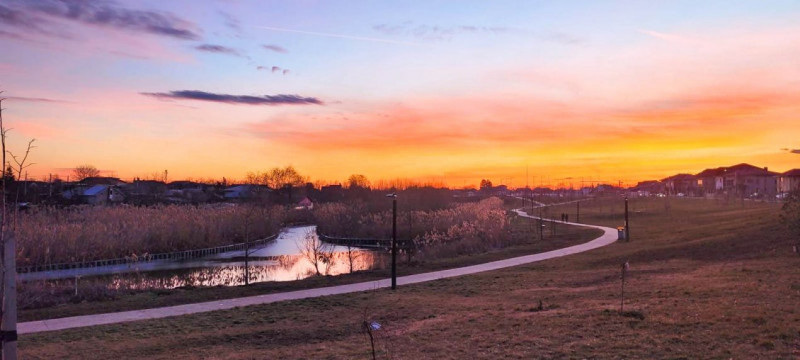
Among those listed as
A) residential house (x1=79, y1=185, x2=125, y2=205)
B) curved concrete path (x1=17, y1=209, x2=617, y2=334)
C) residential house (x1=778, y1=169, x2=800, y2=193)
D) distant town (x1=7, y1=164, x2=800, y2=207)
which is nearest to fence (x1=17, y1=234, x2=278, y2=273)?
curved concrete path (x1=17, y1=209, x2=617, y2=334)

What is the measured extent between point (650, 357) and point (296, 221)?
55119 mm

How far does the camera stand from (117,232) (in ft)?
97.3

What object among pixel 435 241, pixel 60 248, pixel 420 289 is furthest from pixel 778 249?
pixel 60 248

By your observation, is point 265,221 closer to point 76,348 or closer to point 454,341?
point 76,348

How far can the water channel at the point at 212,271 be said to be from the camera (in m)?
22.5

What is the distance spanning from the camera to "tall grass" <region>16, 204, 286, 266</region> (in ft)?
84.1

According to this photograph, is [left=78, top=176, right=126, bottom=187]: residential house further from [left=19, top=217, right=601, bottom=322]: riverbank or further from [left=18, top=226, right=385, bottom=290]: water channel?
[left=19, top=217, right=601, bottom=322]: riverbank

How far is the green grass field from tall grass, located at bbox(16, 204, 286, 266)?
500 inches

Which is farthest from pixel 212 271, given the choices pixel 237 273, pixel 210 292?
pixel 210 292

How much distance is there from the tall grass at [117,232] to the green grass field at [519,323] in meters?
12.7

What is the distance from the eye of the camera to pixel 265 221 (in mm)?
46219

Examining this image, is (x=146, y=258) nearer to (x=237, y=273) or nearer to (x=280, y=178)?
(x=237, y=273)

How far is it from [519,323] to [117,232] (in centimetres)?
2487

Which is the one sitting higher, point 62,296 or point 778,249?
point 778,249
